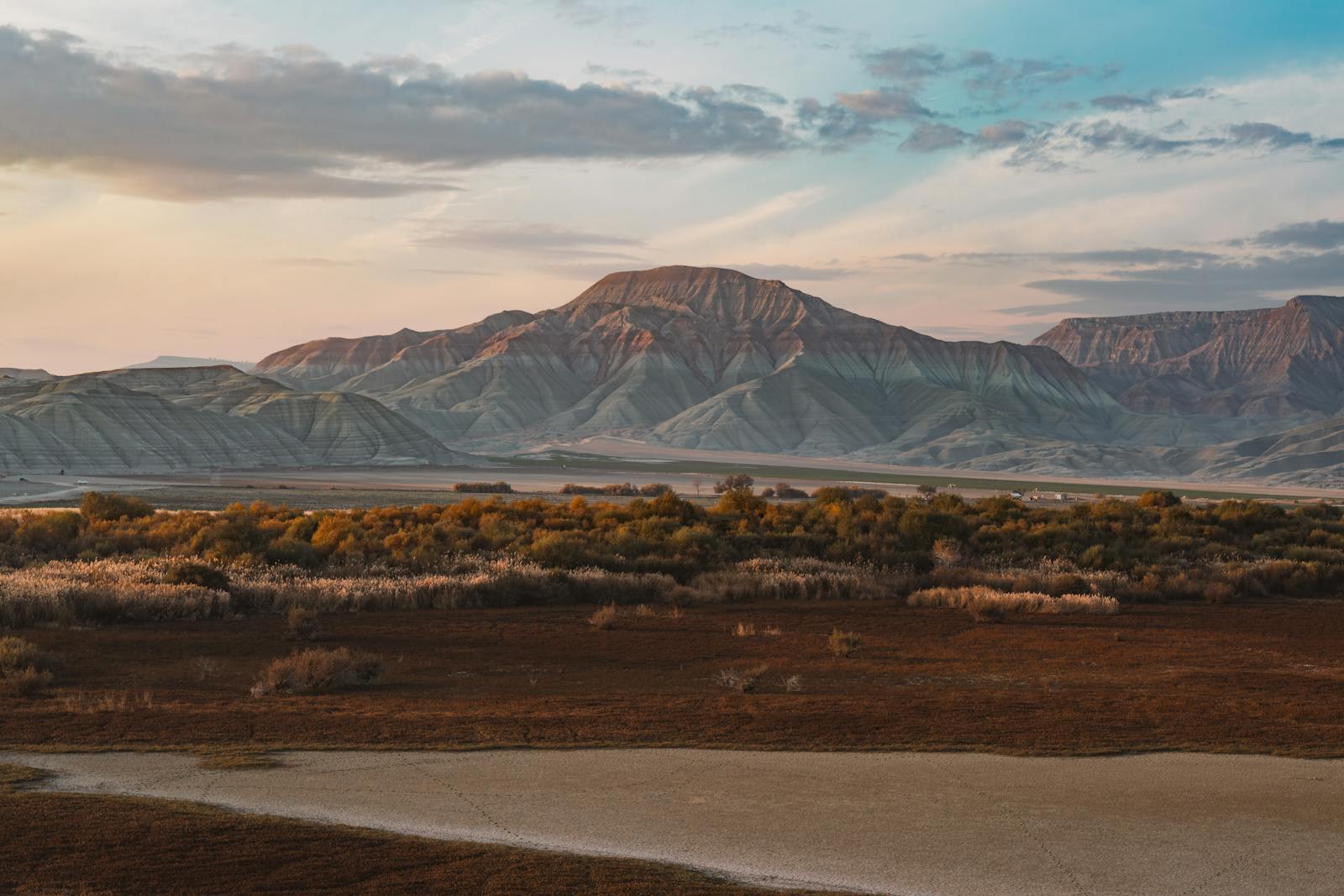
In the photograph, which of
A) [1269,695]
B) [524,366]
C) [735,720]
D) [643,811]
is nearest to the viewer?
[643,811]

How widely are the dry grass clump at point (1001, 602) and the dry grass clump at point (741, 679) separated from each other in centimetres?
713

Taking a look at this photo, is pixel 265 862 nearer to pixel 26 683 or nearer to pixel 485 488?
pixel 26 683

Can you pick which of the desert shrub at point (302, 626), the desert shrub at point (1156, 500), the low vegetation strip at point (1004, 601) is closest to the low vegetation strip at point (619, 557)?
the low vegetation strip at point (1004, 601)

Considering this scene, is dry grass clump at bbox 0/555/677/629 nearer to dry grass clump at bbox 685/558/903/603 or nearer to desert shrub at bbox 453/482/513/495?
dry grass clump at bbox 685/558/903/603

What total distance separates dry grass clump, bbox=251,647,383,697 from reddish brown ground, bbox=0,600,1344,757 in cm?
27

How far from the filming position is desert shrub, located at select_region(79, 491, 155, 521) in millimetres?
36688

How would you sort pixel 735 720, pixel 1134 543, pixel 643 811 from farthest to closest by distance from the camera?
pixel 1134 543 → pixel 735 720 → pixel 643 811

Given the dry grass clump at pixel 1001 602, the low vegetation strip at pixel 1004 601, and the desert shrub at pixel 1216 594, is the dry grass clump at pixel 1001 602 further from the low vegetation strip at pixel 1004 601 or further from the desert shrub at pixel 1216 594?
the desert shrub at pixel 1216 594

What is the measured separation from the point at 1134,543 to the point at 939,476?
86801 mm

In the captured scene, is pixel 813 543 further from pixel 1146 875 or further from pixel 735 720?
pixel 1146 875

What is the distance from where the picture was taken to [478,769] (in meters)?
10.4

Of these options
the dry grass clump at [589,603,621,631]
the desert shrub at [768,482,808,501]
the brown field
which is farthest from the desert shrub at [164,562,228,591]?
the desert shrub at [768,482,808,501]

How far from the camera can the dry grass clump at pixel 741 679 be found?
14680 millimetres

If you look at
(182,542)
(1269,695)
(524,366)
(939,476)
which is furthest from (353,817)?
(524,366)
